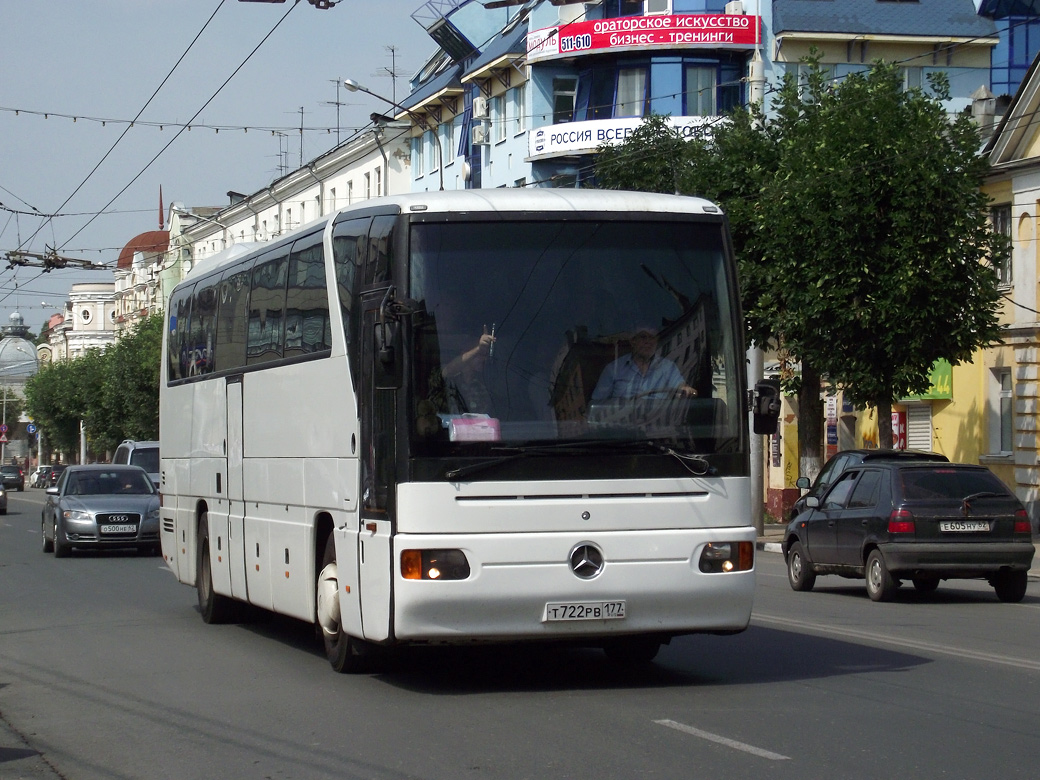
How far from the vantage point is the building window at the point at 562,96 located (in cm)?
5116

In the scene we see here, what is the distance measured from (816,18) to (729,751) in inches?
1668

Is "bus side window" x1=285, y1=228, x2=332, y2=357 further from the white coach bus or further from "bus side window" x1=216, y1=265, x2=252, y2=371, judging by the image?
"bus side window" x1=216, y1=265, x2=252, y2=371

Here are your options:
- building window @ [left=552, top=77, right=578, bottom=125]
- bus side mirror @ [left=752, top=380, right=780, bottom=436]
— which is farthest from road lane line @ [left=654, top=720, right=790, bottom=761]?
building window @ [left=552, top=77, right=578, bottom=125]

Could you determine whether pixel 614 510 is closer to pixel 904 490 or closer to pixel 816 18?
pixel 904 490

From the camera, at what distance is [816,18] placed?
4778cm

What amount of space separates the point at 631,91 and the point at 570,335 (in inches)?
1511

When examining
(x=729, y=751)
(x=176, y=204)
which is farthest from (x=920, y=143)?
(x=176, y=204)

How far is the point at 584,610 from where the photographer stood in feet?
32.9

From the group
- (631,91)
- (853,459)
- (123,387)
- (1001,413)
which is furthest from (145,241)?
(853,459)

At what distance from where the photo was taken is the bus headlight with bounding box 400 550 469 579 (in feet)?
32.3

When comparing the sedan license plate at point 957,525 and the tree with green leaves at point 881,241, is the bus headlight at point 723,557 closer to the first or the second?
the sedan license plate at point 957,525

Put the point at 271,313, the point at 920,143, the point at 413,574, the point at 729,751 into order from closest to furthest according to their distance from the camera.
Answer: the point at 729,751
the point at 413,574
the point at 271,313
the point at 920,143

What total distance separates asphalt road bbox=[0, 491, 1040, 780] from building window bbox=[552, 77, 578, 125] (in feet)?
121

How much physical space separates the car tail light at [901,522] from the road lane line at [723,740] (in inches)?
385
